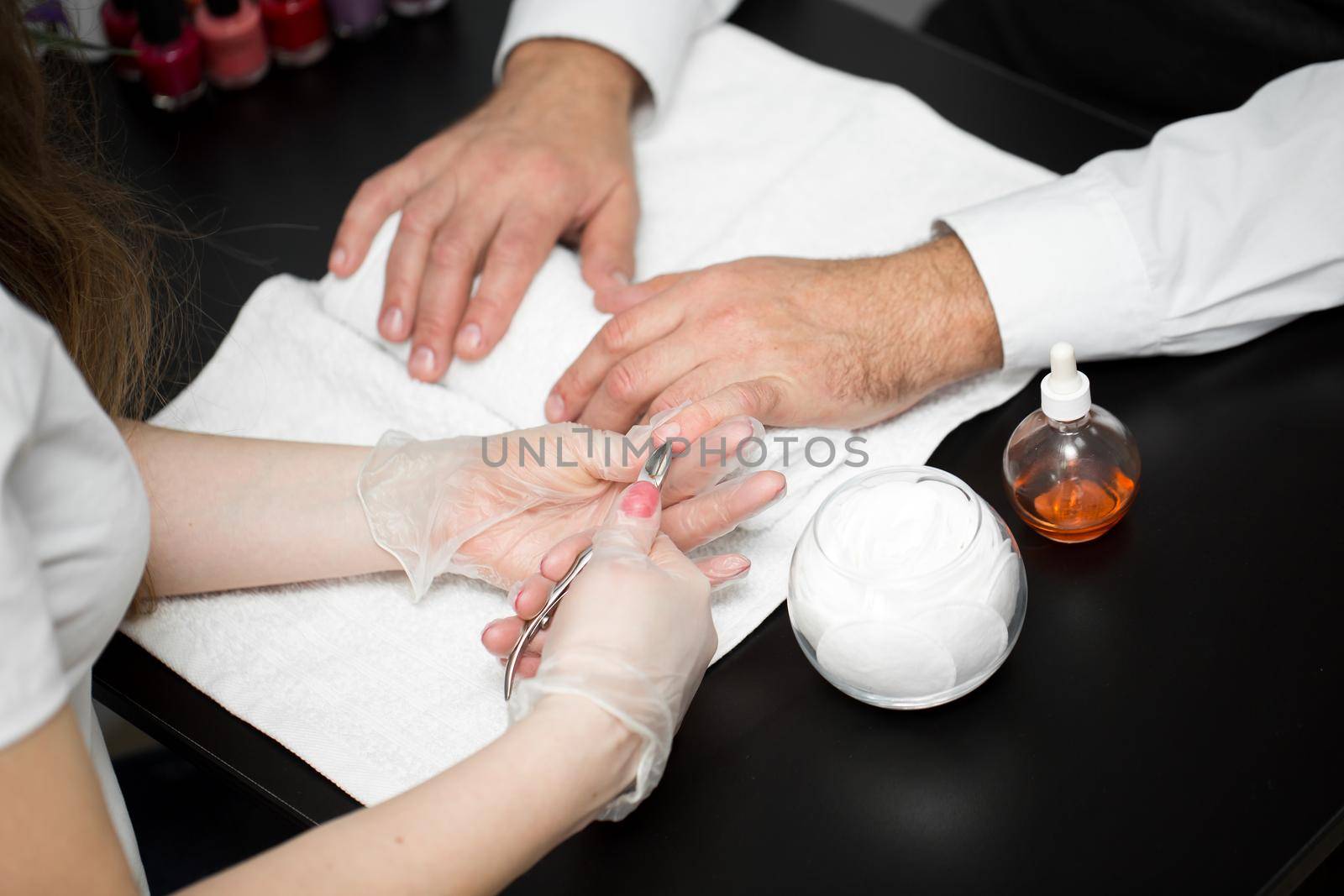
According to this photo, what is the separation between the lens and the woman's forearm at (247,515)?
931mm

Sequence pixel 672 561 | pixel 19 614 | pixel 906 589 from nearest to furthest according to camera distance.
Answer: pixel 19 614 < pixel 906 589 < pixel 672 561

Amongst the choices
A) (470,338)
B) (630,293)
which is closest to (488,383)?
(470,338)

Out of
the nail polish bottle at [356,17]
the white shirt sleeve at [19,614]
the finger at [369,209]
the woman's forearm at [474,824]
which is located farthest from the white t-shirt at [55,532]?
the nail polish bottle at [356,17]

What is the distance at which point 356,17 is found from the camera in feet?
4.55

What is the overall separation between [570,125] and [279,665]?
0.60 m

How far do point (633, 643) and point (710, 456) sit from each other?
0.19 metres

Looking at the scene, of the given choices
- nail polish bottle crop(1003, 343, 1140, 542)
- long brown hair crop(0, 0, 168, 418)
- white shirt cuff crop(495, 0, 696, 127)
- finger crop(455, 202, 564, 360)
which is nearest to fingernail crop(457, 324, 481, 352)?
finger crop(455, 202, 564, 360)

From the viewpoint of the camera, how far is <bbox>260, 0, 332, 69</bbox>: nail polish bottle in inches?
52.1

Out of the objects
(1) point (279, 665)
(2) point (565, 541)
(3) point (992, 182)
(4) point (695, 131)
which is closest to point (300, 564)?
(1) point (279, 665)

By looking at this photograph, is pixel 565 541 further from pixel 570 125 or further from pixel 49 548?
pixel 570 125

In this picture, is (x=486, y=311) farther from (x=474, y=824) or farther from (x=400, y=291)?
(x=474, y=824)

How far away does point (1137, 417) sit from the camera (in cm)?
96

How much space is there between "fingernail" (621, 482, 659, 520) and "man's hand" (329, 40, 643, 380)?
0.29 meters

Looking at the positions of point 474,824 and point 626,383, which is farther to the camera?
point 626,383
